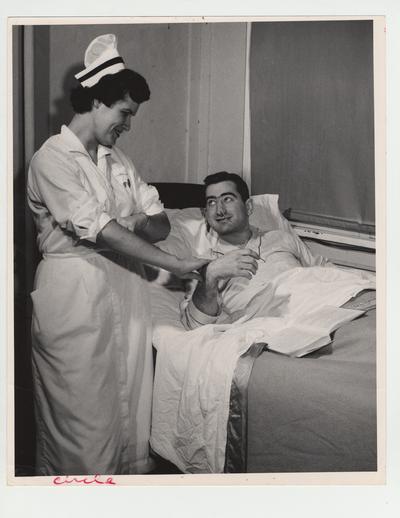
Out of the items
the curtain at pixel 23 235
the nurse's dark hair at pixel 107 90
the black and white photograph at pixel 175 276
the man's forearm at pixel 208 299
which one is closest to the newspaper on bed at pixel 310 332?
the black and white photograph at pixel 175 276

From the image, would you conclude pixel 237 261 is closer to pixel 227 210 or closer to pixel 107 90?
pixel 227 210

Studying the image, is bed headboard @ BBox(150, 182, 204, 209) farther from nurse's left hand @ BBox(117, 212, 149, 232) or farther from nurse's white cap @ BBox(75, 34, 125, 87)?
nurse's white cap @ BBox(75, 34, 125, 87)

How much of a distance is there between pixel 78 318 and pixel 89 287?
87 millimetres

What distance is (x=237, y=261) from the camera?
2070 mm

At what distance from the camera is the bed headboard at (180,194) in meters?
2.09

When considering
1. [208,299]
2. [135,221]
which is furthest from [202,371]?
[135,221]

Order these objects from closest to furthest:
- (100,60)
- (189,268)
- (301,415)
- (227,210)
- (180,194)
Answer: (301,415) → (100,60) → (189,268) → (180,194) → (227,210)

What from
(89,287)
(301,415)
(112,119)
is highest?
(112,119)

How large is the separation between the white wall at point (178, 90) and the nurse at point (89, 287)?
4cm

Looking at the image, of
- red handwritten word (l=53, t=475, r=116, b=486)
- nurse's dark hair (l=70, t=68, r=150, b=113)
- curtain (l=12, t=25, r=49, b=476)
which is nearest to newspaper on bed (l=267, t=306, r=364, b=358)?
red handwritten word (l=53, t=475, r=116, b=486)

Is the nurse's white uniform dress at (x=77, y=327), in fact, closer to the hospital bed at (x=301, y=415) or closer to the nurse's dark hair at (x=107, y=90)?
the nurse's dark hair at (x=107, y=90)

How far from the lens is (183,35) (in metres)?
1.93

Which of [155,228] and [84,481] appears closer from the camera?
[84,481]

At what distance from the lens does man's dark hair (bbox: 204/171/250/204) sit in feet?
7.03
